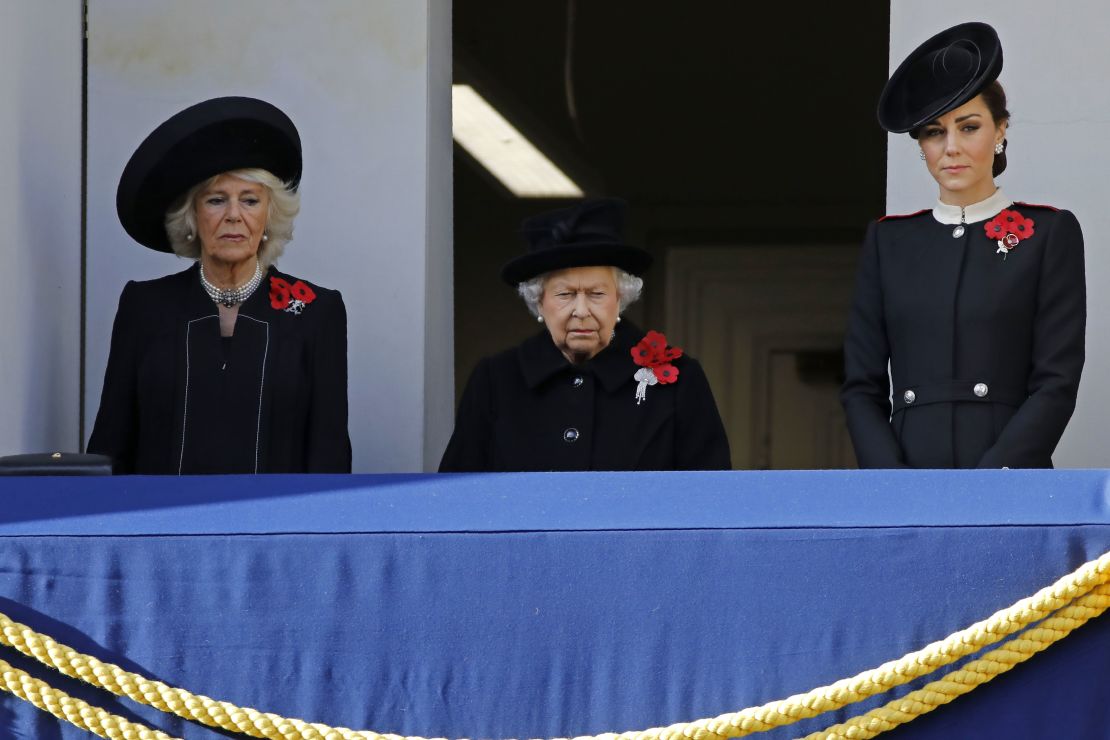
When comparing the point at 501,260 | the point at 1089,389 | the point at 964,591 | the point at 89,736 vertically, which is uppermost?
the point at 501,260

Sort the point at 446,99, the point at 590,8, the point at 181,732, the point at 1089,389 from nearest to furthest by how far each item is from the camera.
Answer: the point at 181,732, the point at 1089,389, the point at 446,99, the point at 590,8

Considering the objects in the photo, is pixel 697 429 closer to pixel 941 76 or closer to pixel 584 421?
pixel 584 421

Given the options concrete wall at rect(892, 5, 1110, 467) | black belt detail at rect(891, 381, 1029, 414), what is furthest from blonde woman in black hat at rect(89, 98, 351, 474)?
concrete wall at rect(892, 5, 1110, 467)

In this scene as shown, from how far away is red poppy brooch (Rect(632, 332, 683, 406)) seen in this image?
4.36m

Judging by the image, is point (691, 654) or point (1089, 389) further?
point (1089, 389)

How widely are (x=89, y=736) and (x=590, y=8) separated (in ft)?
16.6

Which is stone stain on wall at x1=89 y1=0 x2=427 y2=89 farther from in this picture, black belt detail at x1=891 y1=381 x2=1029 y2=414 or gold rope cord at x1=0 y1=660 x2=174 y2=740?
gold rope cord at x1=0 y1=660 x2=174 y2=740

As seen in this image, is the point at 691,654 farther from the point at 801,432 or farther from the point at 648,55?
the point at 801,432

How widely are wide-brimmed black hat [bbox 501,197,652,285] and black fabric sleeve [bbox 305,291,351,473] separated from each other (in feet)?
1.33

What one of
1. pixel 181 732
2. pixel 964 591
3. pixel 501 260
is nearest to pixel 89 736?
pixel 181 732

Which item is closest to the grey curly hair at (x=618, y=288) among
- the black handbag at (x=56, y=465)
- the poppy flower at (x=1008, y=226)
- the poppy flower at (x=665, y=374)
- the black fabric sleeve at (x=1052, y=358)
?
the poppy flower at (x=665, y=374)

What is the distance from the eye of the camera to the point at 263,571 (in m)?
3.16

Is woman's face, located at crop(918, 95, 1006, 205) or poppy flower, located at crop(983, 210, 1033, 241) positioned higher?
woman's face, located at crop(918, 95, 1006, 205)

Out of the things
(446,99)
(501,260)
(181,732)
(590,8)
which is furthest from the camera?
(501,260)
